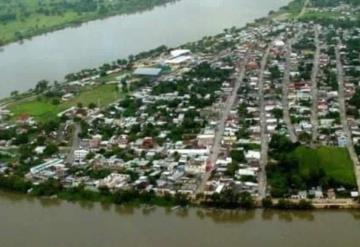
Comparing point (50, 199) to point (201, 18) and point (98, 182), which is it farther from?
point (201, 18)

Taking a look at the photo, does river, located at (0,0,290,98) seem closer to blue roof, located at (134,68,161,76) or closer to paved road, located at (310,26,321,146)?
blue roof, located at (134,68,161,76)

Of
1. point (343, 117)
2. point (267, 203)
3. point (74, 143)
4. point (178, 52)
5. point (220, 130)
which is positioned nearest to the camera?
point (267, 203)

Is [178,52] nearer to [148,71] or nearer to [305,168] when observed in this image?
[148,71]

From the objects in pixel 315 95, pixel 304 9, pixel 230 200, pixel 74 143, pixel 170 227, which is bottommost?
pixel 170 227

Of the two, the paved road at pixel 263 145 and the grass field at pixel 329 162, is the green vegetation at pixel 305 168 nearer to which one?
the grass field at pixel 329 162

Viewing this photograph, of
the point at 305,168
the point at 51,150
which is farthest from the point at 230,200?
the point at 51,150

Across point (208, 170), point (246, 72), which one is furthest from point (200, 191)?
point (246, 72)

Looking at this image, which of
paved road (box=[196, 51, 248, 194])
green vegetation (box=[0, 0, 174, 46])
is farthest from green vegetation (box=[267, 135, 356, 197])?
green vegetation (box=[0, 0, 174, 46])
